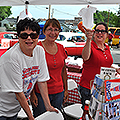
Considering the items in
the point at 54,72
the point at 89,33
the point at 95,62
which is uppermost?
the point at 89,33

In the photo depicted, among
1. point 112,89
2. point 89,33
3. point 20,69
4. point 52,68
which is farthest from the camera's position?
point 52,68

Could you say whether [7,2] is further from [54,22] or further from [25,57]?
[25,57]

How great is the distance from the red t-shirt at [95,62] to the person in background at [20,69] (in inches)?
24.4

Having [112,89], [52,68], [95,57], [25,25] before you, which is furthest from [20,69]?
[95,57]

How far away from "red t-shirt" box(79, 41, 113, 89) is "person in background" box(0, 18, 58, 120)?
62 cm

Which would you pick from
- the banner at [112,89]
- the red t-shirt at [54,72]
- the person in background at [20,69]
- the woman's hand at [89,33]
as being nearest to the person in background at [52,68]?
the red t-shirt at [54,72]

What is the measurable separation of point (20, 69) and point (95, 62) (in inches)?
34.9

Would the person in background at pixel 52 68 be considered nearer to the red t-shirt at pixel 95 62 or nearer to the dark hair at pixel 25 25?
the red t-shirt at pixel 95 62

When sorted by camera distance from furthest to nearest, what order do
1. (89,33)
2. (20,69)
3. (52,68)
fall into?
(52,68), (89,33), (20,69)

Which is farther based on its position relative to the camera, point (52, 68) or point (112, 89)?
point (52, 68)

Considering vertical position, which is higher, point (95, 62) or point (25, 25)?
point (25, 25)

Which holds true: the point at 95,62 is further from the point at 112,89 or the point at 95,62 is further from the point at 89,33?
the point at 112,89

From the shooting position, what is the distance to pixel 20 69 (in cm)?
117

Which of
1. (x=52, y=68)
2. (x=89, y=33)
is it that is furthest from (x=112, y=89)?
(x=52, y=68)
